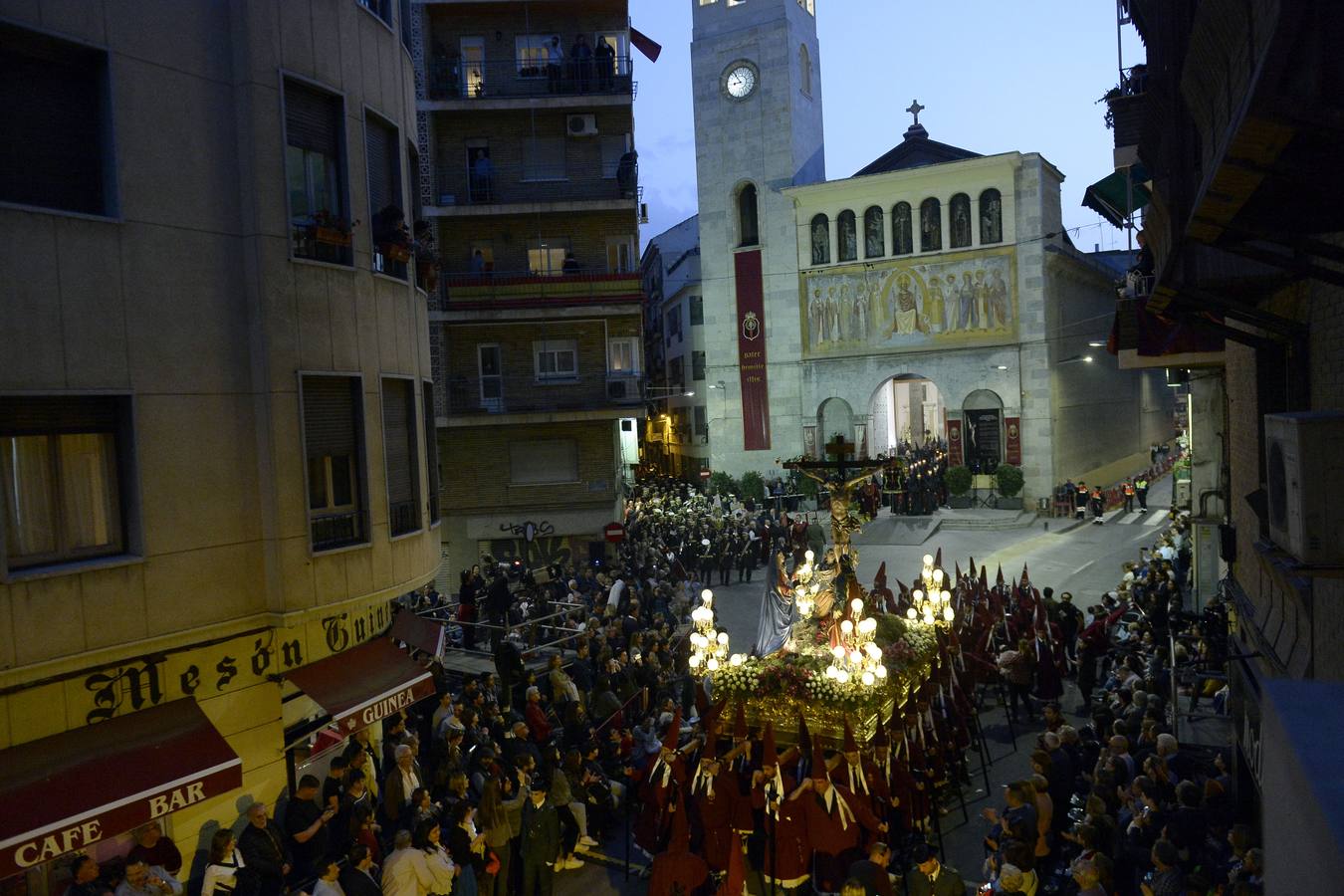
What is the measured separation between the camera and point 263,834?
8.70m

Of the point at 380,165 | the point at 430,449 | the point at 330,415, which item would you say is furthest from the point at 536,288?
the point at 330,415

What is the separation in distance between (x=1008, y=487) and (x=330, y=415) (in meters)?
32.0

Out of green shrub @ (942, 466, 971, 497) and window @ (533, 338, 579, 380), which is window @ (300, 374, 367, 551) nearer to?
window @ (533, 338, 579, 380)

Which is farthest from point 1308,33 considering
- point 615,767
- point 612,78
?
point 612,78

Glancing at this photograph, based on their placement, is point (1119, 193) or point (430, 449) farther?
point (1119, 193)

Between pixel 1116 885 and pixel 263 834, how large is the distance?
7.69 metres

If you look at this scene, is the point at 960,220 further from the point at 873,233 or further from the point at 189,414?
the point at 189,414

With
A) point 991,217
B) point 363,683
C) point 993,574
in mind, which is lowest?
point 993,574

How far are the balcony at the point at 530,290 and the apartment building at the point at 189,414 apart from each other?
1576 cm

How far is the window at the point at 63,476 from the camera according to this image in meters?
7.99

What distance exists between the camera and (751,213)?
43906 mm

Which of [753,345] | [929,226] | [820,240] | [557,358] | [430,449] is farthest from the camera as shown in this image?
[753,345]

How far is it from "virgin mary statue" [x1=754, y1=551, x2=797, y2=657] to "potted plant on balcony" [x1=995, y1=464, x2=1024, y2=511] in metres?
26.3

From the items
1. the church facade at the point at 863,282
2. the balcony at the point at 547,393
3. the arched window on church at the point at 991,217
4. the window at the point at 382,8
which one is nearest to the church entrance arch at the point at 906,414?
the church facade at the point at 863,282
